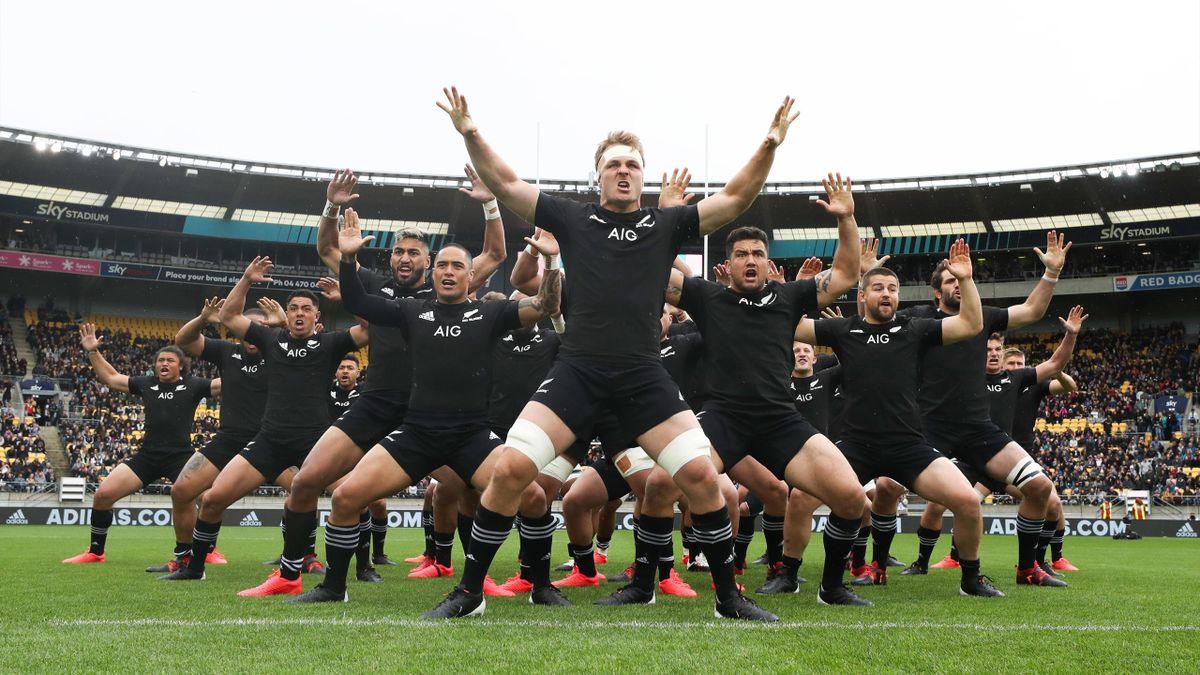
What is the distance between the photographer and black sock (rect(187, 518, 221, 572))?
902cm

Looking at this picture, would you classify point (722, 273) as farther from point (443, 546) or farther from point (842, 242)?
point (443, 546)

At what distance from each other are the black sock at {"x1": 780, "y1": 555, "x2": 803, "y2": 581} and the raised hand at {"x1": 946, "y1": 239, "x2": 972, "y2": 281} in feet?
8.98

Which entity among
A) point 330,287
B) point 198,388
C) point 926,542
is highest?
point 330,287

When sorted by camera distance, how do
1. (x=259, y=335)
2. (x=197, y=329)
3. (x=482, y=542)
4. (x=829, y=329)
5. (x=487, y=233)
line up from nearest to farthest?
1. (x=482, y=542)
2. (x=829, y=329)
3. (x=487, y=233)
4. (x=259, y=335)
5. (x=197, y=329)

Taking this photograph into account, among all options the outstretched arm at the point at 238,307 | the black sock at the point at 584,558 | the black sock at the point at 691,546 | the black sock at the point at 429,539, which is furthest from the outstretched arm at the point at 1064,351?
the outstretched arm at the point at 238,307

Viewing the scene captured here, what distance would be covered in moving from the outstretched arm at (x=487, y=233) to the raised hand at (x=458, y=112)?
1.48 metres

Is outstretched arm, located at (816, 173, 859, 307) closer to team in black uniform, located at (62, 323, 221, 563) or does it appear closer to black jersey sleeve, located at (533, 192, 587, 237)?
black jersey sleeve, located at (533, 192, 587, 237)

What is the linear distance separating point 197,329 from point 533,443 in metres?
5.82

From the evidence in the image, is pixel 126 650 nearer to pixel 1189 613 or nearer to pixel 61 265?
pixel 1189 613

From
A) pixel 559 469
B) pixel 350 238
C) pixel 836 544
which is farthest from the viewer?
pixel 559 469

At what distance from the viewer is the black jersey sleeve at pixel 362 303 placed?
712 centimetres

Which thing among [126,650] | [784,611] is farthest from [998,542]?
[126,650]

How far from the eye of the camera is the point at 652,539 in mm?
7605

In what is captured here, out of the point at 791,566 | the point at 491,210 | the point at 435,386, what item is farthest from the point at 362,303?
the point at 791,566
